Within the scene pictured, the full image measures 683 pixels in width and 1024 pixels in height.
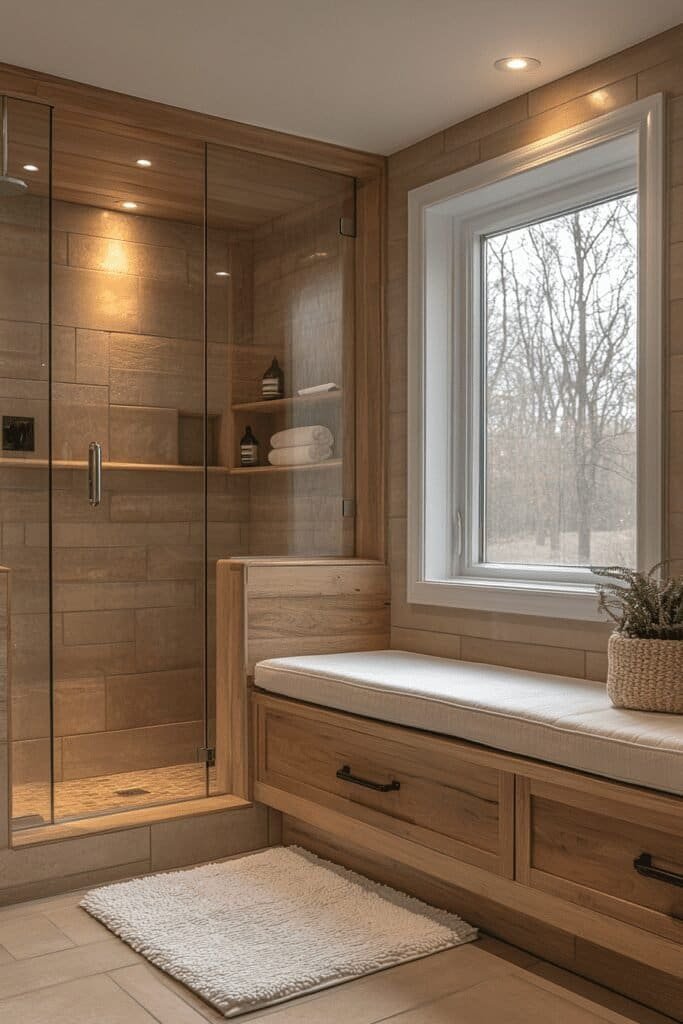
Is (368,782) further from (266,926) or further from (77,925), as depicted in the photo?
(77,925)

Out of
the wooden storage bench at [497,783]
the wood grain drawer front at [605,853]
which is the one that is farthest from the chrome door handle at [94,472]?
the wood grain drawer front at [605,853]

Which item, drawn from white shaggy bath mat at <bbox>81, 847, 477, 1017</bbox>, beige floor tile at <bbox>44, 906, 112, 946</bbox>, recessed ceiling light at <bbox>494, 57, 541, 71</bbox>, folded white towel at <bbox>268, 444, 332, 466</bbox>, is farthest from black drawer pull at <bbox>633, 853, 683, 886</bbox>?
recessed ceiling light at <bbox>494, 57, 541, 71</bbox>

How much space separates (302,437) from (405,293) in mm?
630

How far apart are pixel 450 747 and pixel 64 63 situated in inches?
86.6

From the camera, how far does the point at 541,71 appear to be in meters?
2.97

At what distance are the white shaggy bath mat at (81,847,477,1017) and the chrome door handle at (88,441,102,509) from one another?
3.81 ft

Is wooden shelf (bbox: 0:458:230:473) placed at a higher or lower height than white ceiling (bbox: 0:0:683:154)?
lower

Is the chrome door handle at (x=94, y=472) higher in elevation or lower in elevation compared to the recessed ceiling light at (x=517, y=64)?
lower

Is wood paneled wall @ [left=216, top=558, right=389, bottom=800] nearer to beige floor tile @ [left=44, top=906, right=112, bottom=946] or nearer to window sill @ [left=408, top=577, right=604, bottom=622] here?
window sill @ [left=408, top=577, right=604, bottom=622]

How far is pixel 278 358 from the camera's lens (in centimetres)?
352

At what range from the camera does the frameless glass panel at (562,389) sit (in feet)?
9.92

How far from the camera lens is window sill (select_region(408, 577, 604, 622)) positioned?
2.88 metres

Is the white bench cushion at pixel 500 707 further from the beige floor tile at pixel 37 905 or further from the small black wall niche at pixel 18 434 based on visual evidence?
the small black wall niche at pixel 18 434

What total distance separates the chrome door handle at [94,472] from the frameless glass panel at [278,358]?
362mm
